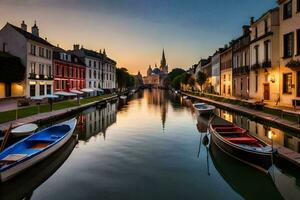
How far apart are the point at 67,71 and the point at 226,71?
38.5 meters

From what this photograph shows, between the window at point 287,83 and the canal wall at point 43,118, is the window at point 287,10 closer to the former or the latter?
the window at point 287,83

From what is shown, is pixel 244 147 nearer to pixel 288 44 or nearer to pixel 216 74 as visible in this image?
pixel 288 44

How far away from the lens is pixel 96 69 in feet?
298

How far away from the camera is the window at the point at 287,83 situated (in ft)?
112

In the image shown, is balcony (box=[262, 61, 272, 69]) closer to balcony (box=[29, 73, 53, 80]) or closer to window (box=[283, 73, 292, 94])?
window (box=[283, 73, 292, 94])

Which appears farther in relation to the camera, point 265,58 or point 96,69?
point 96,69

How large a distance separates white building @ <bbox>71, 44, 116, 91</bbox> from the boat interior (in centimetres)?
5463

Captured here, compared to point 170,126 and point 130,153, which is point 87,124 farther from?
point 130,153

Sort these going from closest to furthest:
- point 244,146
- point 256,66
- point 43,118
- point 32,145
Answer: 1. point 244,146
2. point 32,145
3. point 43,118
4. point 256,66

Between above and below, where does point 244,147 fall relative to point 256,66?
below

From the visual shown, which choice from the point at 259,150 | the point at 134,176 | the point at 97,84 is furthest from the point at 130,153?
the point at 97,84

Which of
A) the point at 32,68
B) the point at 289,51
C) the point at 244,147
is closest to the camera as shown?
the point at 244,147

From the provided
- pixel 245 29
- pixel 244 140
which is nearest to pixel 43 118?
pixel 244 140

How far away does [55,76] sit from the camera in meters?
61.2
